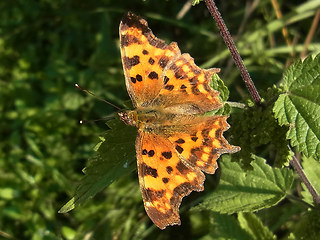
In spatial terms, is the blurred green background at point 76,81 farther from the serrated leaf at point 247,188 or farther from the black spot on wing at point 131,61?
the black spot on wing at point 131,61

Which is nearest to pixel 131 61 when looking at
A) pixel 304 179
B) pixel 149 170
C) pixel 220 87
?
pixel 220 87

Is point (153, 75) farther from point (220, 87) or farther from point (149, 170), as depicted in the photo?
point (149, 170)

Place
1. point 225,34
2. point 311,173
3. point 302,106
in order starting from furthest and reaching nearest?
point 311,173, point 302,106, point 225,34

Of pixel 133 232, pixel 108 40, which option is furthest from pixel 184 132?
pixel 108 40

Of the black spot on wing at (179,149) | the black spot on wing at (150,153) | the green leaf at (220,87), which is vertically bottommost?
the black spot on wing at (150,153)

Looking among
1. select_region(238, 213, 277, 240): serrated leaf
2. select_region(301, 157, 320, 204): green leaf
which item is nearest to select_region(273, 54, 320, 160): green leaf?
select_region(301, 157, 320, 204): green leaf

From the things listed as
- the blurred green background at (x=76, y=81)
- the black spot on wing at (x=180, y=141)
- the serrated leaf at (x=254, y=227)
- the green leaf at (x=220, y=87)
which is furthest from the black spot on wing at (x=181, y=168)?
the blurred green background at (x=76, y=81)
